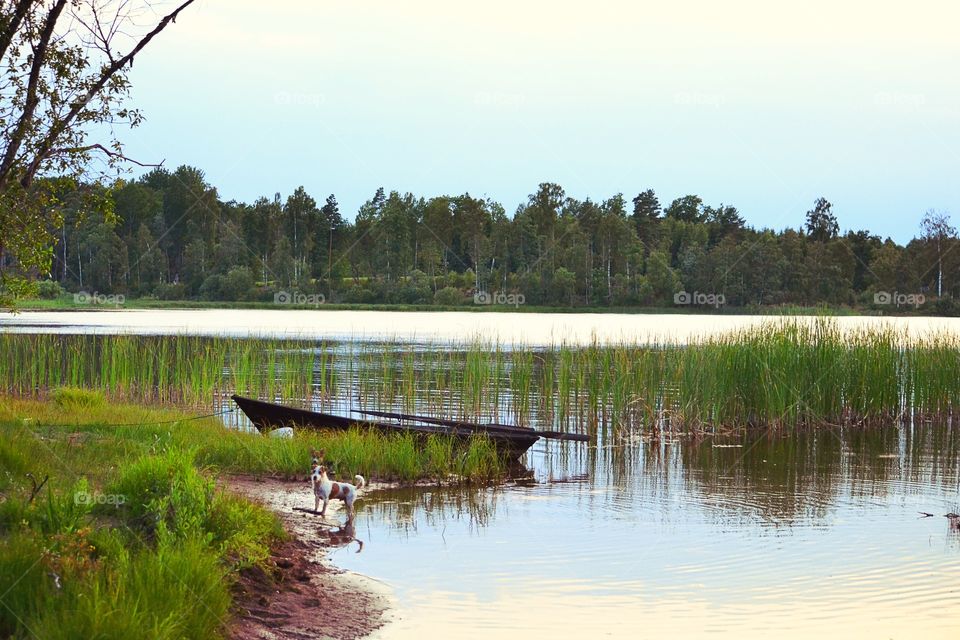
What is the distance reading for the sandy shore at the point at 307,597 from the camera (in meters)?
6.73

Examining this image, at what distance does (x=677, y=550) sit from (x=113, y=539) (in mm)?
5849

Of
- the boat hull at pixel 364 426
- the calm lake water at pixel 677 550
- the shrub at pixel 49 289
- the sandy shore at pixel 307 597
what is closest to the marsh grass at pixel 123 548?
the sandy shore at pixel 307 597

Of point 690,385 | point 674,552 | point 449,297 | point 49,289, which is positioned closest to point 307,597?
point 674,552

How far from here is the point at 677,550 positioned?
10227mm

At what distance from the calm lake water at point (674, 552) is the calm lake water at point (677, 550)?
0.02 metres

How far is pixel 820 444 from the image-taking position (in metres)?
18.2

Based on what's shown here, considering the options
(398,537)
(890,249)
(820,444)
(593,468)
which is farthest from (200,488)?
(890,249)

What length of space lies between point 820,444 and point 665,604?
10888 millimetres

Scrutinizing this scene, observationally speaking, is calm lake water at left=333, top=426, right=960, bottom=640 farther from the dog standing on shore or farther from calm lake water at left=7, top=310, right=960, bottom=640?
the dog standing on shore

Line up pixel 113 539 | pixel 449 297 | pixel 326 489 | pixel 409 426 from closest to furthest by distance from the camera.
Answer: pixel 113 539 → pixel 326 489 → pixel 409 426 → pixel 449 297

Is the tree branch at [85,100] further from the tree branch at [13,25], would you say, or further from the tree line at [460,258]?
the tree line at [460,258]

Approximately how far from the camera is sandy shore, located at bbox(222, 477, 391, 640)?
6.73 meters

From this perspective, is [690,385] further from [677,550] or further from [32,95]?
[32,95]

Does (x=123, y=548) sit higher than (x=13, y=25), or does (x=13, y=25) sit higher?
(x=13, y=25)
